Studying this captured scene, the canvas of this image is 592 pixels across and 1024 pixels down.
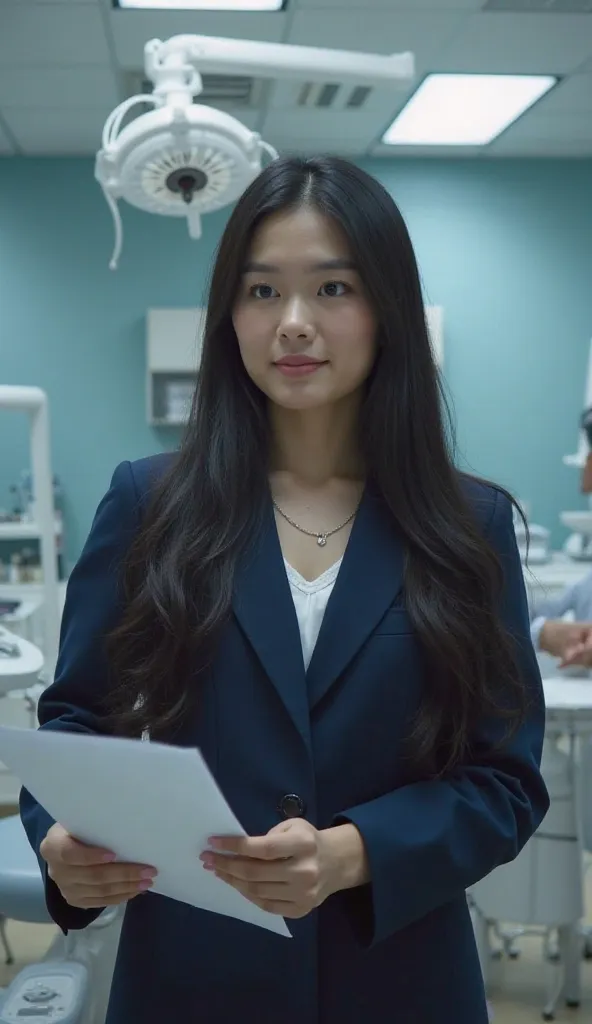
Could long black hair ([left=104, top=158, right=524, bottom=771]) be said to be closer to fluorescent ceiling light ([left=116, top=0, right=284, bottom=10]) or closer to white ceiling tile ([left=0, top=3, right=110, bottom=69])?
fluorescent ceiling light ([left=116, top=0, right=284, bottom=10])

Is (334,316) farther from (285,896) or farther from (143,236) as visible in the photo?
(143,236)

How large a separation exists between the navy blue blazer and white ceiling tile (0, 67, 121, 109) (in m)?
3.53

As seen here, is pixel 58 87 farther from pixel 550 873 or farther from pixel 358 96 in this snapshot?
pixel 550 873

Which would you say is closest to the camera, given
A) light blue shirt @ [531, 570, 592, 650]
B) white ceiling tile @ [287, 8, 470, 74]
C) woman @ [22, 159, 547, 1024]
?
woman @ [22, 159, 547, 1024]

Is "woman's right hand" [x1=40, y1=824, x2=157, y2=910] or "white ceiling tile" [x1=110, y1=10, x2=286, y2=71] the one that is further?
"white ceiling tile" [x1=110, y1=10, x2=286, y2=71]

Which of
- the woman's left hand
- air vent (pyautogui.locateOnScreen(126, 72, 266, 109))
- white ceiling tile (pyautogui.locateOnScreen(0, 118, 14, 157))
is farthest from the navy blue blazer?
white ceiling tile (pyautogui.locateOnScreen(0, 118, 14, 157))

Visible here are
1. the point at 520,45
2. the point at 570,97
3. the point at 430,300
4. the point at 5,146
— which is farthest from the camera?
the point at 430,300

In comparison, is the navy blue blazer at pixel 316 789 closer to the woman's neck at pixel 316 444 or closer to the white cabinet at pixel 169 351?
the woman's neck at pixel 316 444

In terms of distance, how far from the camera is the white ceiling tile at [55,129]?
446 centimetres

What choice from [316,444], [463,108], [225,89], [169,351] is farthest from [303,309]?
[169,351]

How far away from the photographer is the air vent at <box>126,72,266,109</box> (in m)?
4.09

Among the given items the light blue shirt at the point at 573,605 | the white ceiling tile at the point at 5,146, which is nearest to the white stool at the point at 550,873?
the light blue shirt at the point at 573,605

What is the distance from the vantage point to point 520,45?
3797mm

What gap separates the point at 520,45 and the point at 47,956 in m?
3.38
